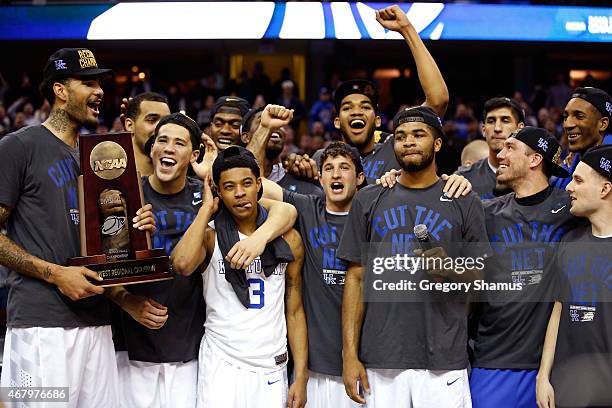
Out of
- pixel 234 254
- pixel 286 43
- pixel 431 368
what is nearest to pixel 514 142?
pixel 431 368

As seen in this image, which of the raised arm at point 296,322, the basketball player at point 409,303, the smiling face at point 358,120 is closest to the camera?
the basketball player at point 409,303

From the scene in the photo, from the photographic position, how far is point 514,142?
4930 mm

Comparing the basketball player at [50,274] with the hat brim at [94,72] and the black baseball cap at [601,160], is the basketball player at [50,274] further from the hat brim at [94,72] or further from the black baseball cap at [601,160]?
the black baseball cap at [601,160]

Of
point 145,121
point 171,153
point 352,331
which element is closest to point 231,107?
point 145,121

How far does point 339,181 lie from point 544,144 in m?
1.25

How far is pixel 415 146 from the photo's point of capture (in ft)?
14.8

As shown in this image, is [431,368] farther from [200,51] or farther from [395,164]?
[200,51]

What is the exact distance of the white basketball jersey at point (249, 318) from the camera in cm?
444

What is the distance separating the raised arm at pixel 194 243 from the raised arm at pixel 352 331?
84 centimetres

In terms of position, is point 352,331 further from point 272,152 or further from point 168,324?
point 272,152

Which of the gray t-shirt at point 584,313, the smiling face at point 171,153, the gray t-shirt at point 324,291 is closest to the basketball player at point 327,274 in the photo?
the gray t-shirt at point 324,291

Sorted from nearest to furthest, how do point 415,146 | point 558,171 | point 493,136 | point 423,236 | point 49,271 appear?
1. point 49,271
2. point 423,236
3. point 415,146
4. point 558,171
5. point 493,136

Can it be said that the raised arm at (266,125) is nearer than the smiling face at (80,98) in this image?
No

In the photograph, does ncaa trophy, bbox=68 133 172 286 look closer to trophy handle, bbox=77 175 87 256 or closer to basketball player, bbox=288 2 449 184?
trophy handle, bbox=77 175 87 256
